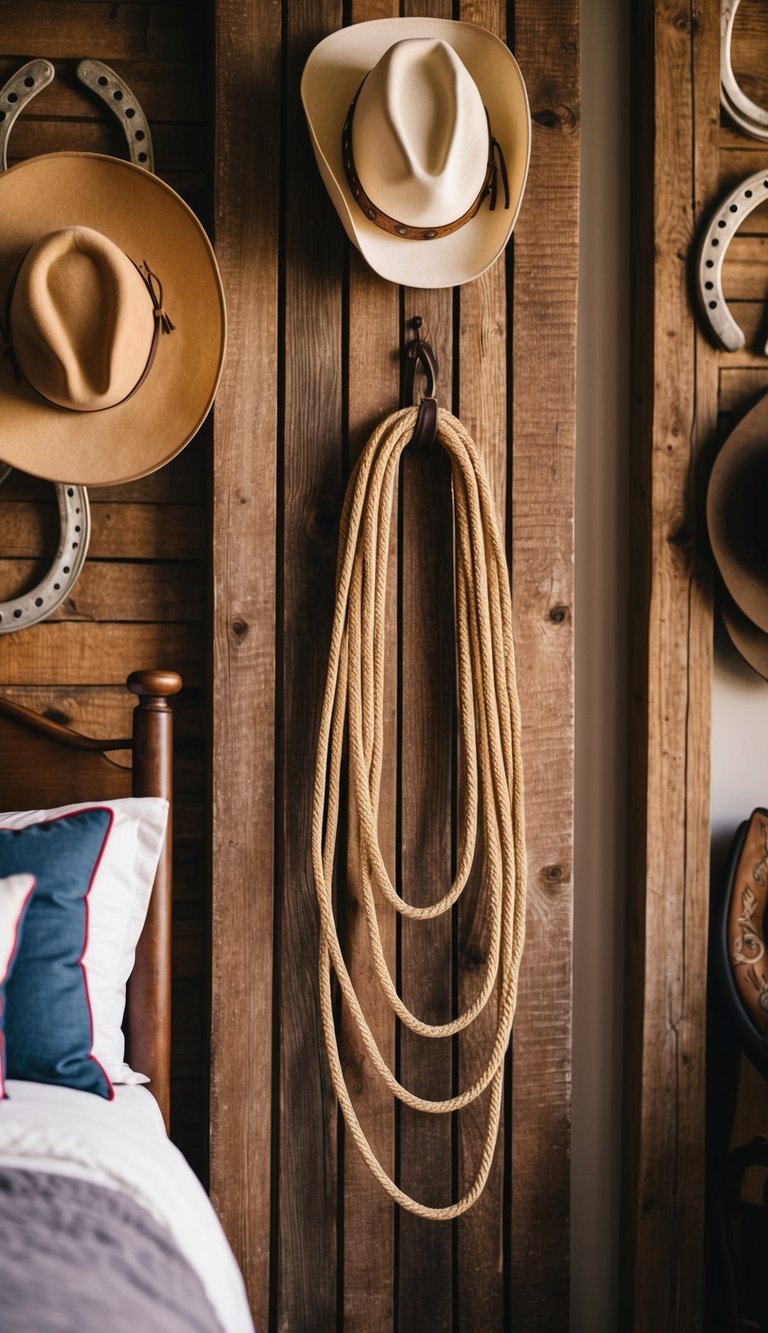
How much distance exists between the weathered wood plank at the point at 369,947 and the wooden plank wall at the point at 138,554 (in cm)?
27

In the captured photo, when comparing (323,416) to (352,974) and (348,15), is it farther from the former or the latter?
(352,974)

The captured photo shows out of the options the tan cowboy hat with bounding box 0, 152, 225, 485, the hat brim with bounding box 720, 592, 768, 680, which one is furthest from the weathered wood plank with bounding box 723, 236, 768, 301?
the tan cowboy hat with bounding box 0, 152, 225, 485

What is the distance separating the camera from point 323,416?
1.50 metres

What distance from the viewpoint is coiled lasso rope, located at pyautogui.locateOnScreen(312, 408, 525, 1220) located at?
1406 millimetres

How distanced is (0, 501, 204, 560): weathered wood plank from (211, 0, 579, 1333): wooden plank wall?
0.17 metres

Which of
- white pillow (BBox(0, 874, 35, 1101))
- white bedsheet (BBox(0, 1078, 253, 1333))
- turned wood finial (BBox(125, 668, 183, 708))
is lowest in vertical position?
white bedsheet (BBox(0, 1078, 253, 1333))

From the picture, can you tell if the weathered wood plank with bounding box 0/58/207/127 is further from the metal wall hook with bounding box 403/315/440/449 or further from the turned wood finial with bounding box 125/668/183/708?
the turned wood finial with bounding box 125/668/183/708

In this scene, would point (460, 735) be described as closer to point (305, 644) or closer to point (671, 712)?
point (305, 644)

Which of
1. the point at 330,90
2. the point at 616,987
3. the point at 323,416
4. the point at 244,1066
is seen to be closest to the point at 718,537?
the point at 323,416

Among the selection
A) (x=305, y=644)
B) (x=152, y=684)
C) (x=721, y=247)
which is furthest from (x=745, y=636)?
(x=152, y=684)

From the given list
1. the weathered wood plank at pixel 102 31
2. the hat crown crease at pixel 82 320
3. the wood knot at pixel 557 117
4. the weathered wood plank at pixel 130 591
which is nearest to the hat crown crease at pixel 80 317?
the hat crown crease at pixel 82 320

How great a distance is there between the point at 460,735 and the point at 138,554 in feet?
2.09

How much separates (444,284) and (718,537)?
0.61 m

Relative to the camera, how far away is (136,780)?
142 centimetres
